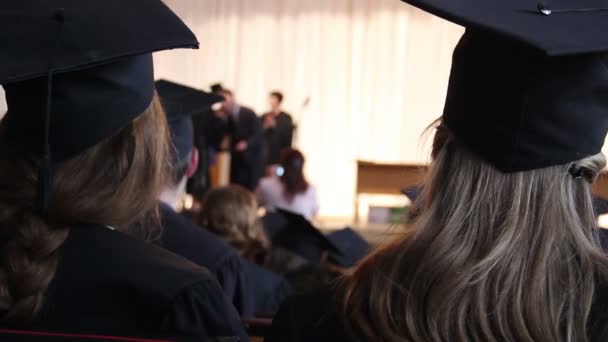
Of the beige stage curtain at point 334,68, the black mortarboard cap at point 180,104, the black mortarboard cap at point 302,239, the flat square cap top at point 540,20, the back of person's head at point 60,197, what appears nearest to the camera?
the flat square cap top at point 540,20

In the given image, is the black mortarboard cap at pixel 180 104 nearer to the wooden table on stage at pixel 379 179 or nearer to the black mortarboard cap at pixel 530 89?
the black mortarboard cap at pixel 530 89

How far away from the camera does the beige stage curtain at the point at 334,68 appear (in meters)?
16.7

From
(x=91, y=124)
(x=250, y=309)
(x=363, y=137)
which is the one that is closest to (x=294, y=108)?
(x=363, y=137)

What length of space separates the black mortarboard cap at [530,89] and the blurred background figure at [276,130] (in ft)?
41.3

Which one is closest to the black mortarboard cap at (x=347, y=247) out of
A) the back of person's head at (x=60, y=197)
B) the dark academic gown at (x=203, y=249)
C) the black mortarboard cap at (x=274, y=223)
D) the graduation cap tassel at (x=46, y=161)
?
the black mortarboard cap at (x=274, y=223)

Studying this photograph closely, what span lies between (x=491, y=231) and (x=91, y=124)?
78cm

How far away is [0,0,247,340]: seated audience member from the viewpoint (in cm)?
173

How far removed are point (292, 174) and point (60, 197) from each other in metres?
7.36

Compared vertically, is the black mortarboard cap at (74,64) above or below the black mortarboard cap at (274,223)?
above

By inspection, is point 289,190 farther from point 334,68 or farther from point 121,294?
point 334,68

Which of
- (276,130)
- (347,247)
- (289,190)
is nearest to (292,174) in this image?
(289,190)

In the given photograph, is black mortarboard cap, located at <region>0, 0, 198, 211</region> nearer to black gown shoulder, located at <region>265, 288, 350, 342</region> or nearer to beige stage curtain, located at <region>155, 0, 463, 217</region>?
black gown shoulder, located at <region>265, 288, 350, 342</region>

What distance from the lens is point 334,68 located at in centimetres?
Answer: 1680

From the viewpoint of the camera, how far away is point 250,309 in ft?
10.9
